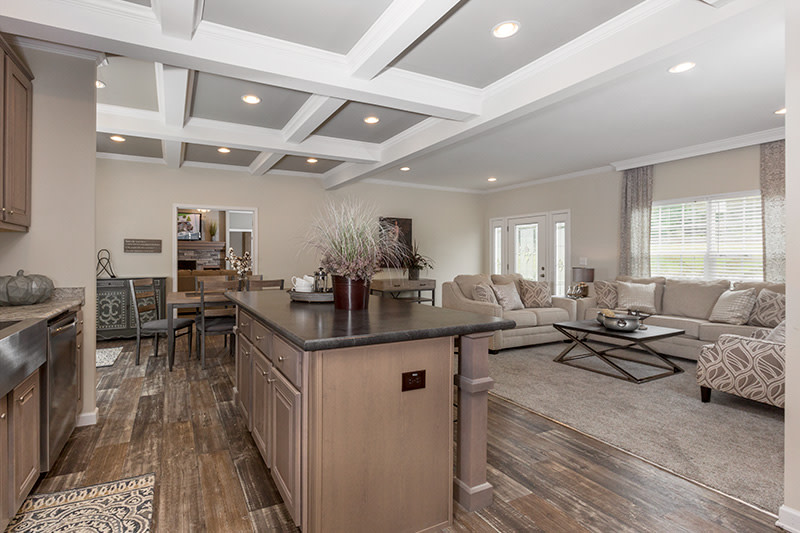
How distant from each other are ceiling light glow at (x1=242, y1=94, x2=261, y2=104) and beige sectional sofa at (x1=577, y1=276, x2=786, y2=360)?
16.1ft

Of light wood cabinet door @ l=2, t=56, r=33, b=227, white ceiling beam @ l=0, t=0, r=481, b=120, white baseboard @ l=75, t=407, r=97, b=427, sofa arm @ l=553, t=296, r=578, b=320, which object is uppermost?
white ceiling beam @ l=0, t=0, r=481, b=120

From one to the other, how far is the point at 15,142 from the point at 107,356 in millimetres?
3287

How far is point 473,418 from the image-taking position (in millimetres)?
1986

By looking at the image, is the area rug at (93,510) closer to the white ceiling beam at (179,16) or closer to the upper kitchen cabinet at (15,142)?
the upper kitchen cabinet at (15,142)

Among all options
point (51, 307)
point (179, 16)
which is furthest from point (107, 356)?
point (179, 16)

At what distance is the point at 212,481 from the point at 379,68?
287 centimetres

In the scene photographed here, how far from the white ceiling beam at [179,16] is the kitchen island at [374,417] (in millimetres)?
1833

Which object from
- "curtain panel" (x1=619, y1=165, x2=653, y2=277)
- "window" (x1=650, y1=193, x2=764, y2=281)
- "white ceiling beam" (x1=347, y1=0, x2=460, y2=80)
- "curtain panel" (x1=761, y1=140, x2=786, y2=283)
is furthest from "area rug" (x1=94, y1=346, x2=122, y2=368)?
"curtain panel" (x1=761, y1=140, x2=786, y2=283)

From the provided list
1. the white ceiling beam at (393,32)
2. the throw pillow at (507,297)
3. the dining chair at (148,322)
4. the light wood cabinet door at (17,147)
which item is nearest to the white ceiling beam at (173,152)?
the dining chair at (148,322)

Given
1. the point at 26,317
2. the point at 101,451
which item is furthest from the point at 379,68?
the point at 101,451

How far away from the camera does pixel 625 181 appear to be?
660cm

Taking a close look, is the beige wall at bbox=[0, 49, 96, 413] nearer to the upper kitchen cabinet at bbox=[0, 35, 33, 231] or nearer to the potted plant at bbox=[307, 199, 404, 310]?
the upper kitchen cabinet at bbox=[0, 35, 33, 231]

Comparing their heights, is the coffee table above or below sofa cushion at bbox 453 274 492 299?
below

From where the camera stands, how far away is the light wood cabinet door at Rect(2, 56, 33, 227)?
2.39 meters
